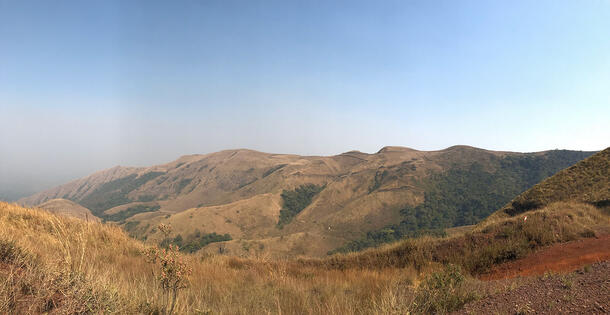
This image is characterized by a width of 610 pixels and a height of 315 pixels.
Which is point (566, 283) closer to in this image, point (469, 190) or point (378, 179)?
point (469, 190)

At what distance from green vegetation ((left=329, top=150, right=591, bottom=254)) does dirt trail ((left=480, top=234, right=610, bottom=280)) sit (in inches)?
3429

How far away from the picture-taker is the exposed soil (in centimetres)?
326

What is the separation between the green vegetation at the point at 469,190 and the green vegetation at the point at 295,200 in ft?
148

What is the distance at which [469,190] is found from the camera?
13225 centimetres

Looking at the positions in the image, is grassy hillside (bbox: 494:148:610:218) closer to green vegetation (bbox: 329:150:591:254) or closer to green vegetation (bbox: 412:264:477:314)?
green vegetation (bbox: 412:264:477:314)

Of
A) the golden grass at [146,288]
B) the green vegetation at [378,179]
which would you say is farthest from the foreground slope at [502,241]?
the green vegetation at [378,179]

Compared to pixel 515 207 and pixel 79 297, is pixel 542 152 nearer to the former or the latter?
A: pixel 515 207

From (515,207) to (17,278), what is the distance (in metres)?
24.1

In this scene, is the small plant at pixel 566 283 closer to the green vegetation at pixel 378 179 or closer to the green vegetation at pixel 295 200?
the green vegetation at pixel 295 200

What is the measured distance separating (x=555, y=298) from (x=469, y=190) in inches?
6026

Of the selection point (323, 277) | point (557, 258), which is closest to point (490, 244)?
point (557, 258)

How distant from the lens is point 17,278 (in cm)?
292

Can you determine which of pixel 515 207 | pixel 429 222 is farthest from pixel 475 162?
pixel 515 207

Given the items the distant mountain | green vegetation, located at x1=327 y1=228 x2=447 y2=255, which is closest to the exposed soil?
the distant mountain
